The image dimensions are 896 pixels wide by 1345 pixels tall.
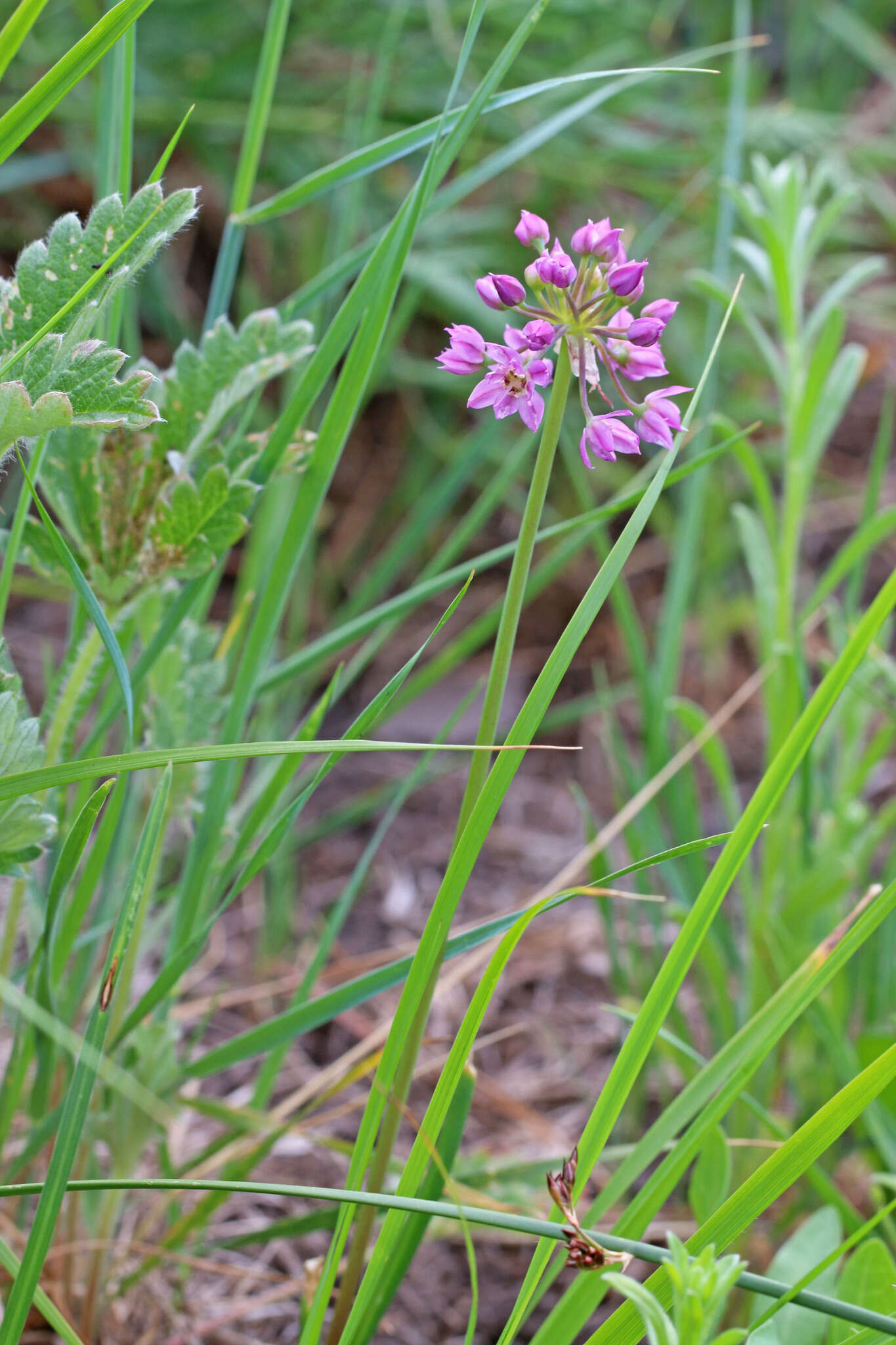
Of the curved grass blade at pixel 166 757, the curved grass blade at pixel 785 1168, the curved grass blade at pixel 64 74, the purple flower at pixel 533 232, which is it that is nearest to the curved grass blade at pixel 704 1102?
the curved grass blade at pixel 785 1168

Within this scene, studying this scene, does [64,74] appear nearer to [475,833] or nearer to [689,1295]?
[475,833]

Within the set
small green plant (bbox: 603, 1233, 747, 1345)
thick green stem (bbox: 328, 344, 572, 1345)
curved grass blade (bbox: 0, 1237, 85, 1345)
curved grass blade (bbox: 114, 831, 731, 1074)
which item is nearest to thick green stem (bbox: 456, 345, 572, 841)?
thick green stem (bbox: 328, 344, 572, 1345)

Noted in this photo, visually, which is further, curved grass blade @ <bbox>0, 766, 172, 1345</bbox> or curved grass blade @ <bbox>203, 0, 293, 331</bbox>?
curved grass blade @ <bbox>203, 0, 293, 331</bbox>

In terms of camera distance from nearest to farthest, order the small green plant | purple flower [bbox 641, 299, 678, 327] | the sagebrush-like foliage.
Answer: the small green plant, purple flower [bbox 641, 299, 678, 327], the sagebrush-like foliage

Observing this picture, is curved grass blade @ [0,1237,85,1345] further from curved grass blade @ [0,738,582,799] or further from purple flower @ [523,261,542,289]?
Answer: purple flower @ [523,261,542,289]

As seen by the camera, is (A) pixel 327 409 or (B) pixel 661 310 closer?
(B) pixel 661 310

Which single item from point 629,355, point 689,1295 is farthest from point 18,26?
point 689,1295
